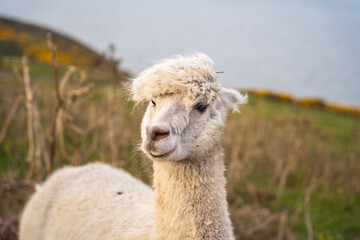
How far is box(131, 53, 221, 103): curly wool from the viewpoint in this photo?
8.53ft

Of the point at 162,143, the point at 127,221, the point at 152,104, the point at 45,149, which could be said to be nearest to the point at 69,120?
the point at 45,149

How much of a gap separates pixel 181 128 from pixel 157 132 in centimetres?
22

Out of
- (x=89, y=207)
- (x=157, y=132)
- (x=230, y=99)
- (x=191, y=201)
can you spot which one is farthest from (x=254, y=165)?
(x=157, y=132)

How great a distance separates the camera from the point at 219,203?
2.74m

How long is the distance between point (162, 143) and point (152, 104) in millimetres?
523

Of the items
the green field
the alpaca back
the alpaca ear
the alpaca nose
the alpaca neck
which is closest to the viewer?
the alpaca nose

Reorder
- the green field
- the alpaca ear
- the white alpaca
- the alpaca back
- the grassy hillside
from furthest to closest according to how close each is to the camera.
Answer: the grassy hillside
the green field
the alpaca back
the alpaca ear
the white alpaca

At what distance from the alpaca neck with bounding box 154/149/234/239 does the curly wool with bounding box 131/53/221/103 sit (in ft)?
1.88

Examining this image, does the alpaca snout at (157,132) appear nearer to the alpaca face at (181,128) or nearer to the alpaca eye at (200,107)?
the alpaca face at (181,128)

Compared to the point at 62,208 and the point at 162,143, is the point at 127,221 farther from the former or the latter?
the point at 162,143

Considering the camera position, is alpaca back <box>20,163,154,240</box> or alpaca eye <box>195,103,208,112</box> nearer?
alpaca eye <box>195,103,208,112</box>

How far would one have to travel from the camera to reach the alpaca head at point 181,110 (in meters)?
2.42

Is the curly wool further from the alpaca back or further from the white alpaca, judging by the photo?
the alpaca back

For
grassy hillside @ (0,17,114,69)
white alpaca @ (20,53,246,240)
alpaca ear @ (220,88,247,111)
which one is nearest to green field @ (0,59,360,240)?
white alpaca @ (20,53,246,240)
